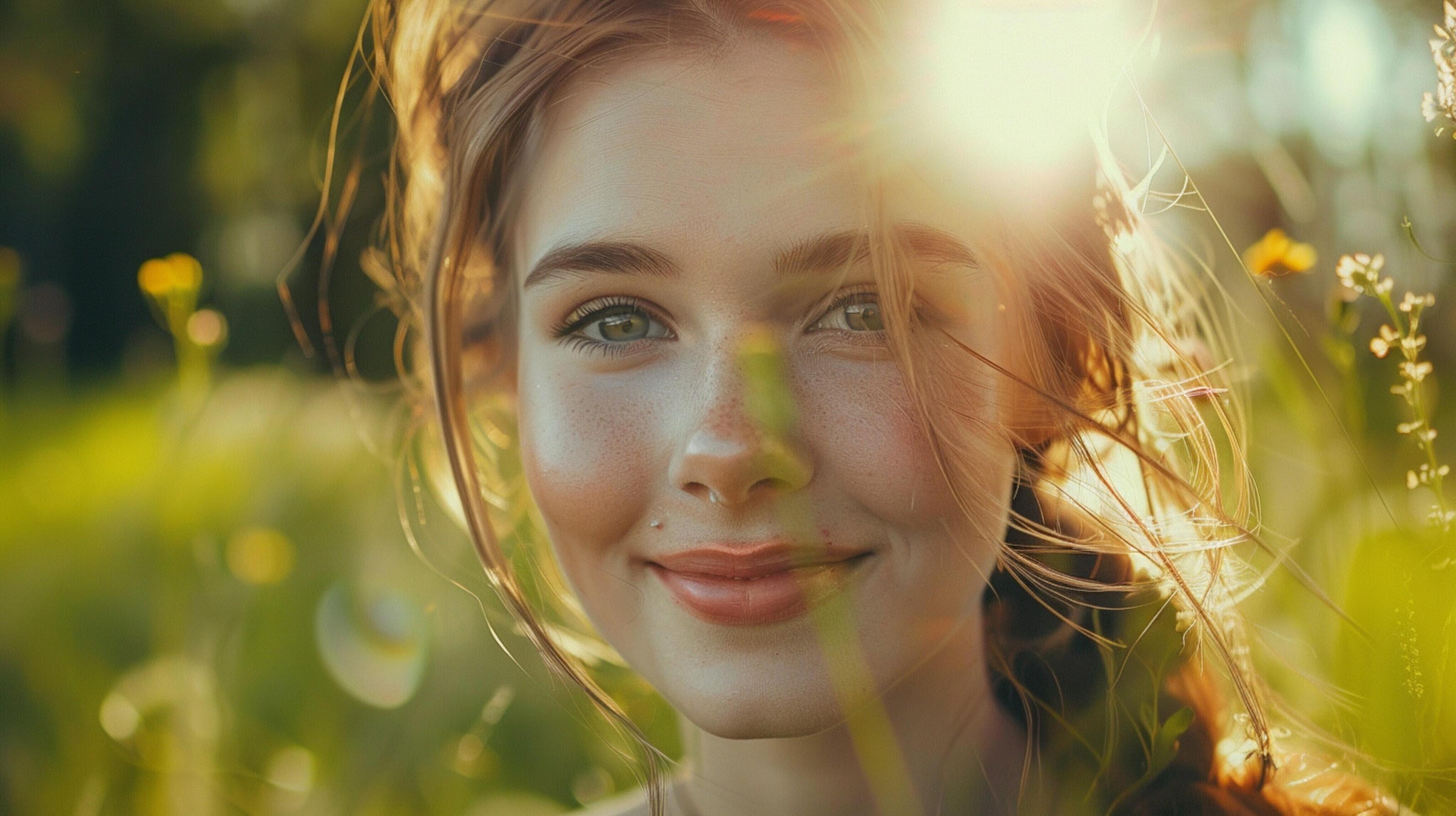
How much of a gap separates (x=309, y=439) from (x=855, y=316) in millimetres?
2195

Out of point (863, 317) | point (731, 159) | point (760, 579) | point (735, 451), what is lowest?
point (760, 579)

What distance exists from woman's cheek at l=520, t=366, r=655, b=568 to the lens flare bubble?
125 cm

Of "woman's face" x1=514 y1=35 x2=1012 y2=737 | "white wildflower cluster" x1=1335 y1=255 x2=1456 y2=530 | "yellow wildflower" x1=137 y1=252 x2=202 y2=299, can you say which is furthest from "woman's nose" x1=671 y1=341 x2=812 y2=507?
"yellow wildflower" x1=137 y1=252 x2=202 y2=299

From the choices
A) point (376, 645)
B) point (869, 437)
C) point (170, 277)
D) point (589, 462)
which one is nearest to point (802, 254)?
point (869, 437)

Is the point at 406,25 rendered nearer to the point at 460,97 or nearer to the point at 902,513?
the point at 460,97

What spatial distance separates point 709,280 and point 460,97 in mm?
419

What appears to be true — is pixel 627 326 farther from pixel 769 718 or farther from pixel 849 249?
pixel 769 718

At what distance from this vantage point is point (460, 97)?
3.79 feet

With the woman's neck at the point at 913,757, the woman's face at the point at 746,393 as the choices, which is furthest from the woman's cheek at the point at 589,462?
the woman's neck at the point at 913,757

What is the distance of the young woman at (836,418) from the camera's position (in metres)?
0.92

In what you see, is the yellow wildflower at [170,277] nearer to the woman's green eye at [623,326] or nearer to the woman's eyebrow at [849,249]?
the woman's green eye at [623,326]

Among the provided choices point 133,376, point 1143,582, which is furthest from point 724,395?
point 133,376

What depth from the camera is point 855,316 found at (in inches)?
37.4

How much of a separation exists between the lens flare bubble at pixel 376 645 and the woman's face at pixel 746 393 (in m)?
1.29
